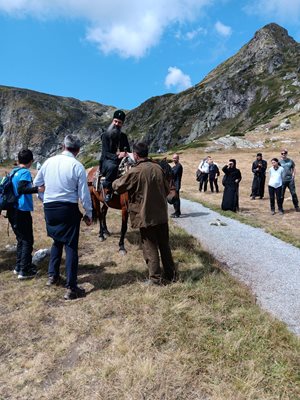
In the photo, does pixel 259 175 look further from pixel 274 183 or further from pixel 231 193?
pixel 231 193

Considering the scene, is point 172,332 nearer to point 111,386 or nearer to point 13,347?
point 111,386

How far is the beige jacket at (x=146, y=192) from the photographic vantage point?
629 centimetres

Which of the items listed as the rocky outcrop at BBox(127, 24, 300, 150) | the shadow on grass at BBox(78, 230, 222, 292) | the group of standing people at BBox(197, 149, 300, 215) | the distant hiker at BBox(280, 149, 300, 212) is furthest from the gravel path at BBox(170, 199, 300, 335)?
the rocky outcrop at BBox(127, 24, 300, 150)

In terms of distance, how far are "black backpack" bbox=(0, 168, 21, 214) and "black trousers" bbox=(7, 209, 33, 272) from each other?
0.19 metres

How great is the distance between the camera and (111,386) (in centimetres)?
370

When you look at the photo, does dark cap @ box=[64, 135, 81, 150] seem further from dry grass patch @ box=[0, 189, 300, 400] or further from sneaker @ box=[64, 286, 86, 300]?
dry grass patch @ box=[0, 189, 300, 400]

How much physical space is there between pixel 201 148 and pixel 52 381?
5772 cm

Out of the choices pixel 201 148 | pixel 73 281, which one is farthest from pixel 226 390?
pixel 201 148

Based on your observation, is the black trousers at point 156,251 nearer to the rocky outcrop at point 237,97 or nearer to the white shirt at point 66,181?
the white shirt at point 66,181

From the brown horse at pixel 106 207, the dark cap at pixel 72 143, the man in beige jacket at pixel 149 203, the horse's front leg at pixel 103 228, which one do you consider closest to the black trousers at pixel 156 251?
the man in beige jacket at pixel 149 203

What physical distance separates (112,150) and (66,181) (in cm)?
313

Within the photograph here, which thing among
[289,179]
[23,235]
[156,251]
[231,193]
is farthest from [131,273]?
[289,179]

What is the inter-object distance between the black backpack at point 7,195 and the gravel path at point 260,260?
16.0 ft

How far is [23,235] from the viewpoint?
7.28m
